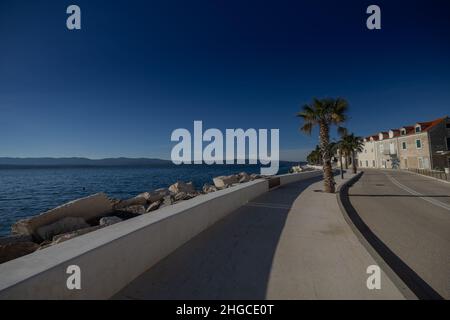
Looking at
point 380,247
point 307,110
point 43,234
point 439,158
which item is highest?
point 307,110

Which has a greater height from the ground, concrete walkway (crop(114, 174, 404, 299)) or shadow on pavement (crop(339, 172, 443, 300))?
concrete walkway (crop(114, 174, 404, 299))

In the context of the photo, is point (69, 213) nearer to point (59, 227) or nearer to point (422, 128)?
point (59, 227)

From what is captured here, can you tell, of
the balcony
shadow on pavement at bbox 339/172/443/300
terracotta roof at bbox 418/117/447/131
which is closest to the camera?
shadow on pavement at bbox 339/172/443/300

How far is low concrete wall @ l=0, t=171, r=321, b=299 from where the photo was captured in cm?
228

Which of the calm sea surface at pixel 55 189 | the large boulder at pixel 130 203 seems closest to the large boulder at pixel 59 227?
the large boulder at pixel 130 203

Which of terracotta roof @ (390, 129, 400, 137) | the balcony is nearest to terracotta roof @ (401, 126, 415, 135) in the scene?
terracotta roof @ (390, 129, 400, 137)

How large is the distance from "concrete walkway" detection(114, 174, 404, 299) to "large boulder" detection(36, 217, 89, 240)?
23.9 ft

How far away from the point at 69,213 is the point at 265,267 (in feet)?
35.3

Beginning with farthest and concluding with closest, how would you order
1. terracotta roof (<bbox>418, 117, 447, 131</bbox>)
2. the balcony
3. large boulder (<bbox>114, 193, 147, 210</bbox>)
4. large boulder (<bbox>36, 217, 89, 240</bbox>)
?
the balcony, terracotta roof (<bbox>418, 117, 447, 131</bbox>), large boulder (<bbox>114, 193, 147, 210</bbox>), large boulder (<bbox>36, 217, 89, 240</bbox>)

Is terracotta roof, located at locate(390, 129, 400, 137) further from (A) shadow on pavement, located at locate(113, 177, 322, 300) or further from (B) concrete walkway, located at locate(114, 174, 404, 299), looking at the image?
(A) shadow on pavement, located at locate(113, 177, 322, 300)

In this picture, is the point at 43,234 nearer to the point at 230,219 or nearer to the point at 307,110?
the point at 230,219

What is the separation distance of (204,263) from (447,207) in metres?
12.5
